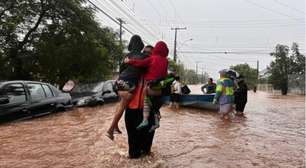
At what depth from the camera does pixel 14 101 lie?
9281 millimetres

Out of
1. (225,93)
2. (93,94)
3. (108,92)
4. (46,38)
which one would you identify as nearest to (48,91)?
(93,94)

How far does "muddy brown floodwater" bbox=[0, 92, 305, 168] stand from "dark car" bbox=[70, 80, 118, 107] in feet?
14.2

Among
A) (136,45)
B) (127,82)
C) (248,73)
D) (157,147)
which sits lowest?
(157,147)

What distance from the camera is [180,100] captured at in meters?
15.8

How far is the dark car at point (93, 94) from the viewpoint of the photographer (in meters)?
14.4

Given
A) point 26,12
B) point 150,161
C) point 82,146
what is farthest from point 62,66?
point 150,161

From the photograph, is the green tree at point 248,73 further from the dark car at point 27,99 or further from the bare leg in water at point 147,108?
the bare leg in water at point 147,108

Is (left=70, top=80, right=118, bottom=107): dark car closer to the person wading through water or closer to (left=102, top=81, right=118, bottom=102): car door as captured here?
(left=102, top=81, right=118, bottom=102): car door

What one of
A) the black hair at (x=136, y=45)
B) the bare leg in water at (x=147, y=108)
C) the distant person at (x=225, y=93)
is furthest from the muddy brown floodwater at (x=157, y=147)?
the distant person at (x=225, y=93)

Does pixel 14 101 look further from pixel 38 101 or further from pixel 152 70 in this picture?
pixel 152 70

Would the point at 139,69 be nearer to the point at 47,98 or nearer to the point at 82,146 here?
the point at 82,146

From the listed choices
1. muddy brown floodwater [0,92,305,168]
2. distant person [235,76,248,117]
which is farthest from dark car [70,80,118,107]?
distant person [235,76,248,117]

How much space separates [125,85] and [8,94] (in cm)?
537

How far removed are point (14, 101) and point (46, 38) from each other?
9.46 metres
